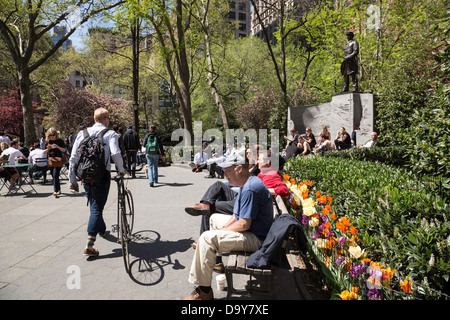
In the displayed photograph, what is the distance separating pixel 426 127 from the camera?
3.69 meters

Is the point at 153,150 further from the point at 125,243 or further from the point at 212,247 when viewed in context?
the point at 212,247

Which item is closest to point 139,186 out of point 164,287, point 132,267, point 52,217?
point 52,217

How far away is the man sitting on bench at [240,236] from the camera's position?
3.09 meters

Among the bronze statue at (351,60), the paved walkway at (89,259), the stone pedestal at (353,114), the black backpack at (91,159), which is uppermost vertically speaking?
the bronze statue at (351,60)

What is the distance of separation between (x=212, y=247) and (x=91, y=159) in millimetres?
2350

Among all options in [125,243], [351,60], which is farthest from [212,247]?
[351,60]

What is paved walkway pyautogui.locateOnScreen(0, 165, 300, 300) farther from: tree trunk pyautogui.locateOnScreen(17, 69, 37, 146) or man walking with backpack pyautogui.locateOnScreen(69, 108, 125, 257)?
tree trunk pyautogui.locateOnScreen(17, 69, 37, 146)

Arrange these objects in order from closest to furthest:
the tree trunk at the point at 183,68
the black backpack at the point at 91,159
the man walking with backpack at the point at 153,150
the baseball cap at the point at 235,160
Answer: the baseball cap at the point at 235,160, the black backpack at the point at 91,159, the man walking with backpack at the point at 153,150, the tree trunk at the point at 183,68

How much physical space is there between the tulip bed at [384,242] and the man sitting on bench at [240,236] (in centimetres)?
67

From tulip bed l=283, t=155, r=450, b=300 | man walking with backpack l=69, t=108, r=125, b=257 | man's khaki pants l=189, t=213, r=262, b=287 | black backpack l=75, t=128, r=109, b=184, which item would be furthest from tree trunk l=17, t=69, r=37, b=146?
tulip bed l=283, t=155, r=450, b=300

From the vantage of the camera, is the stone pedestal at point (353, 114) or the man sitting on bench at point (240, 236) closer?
the man sitting on bench at point (240, 236)

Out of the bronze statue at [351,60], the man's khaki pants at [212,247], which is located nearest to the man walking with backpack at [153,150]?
the man's khaki pants at [212,247]

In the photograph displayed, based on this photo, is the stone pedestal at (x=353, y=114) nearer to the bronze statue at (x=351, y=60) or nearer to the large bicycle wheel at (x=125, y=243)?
the bronze statue at (x=351, y=60)

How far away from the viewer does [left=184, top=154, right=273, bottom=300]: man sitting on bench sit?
3.09 meters
